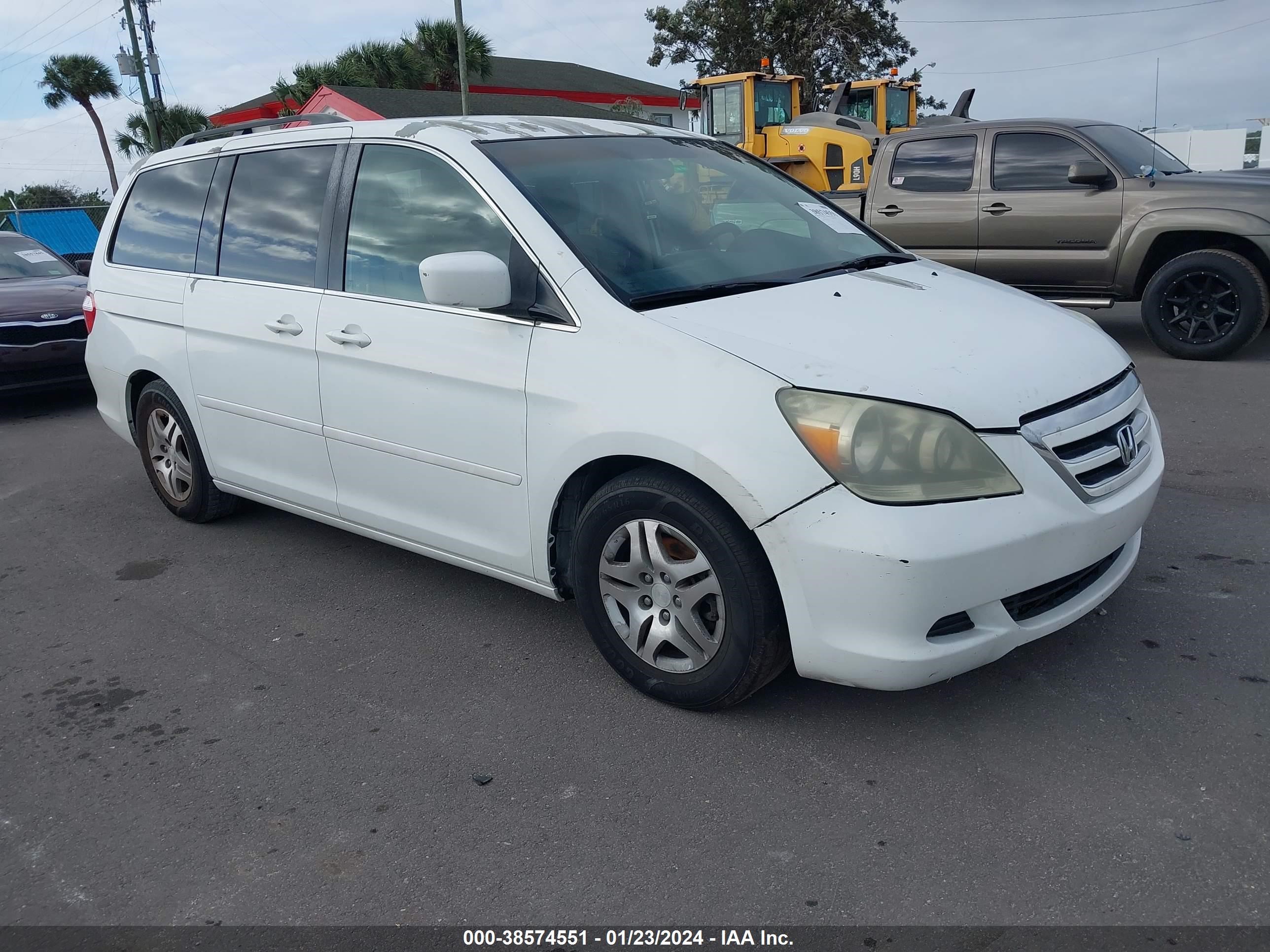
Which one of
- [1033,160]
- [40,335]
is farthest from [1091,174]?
[40,335]

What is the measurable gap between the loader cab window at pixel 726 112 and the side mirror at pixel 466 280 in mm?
13610

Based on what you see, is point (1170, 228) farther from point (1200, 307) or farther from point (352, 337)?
point (352, 337)

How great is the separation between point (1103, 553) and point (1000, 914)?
1.13 metres

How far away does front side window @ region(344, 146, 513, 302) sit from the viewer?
3.57m

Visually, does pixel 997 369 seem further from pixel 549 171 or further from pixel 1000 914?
pixel 549 171

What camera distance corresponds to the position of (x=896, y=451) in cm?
274

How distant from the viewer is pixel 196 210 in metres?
4.85

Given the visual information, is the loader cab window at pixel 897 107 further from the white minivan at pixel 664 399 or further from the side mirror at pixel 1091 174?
the white minivan at pixel 664 399

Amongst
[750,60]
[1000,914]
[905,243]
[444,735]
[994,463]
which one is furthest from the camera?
[750,60]

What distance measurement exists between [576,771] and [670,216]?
193cm

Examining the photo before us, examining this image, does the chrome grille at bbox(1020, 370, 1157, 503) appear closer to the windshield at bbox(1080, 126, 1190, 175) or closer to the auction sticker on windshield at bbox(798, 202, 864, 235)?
the auction sticker on windshield at bbox(798, 202, 864, 235)

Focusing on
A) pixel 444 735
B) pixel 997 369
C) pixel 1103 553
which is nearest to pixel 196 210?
pixel 444 735
